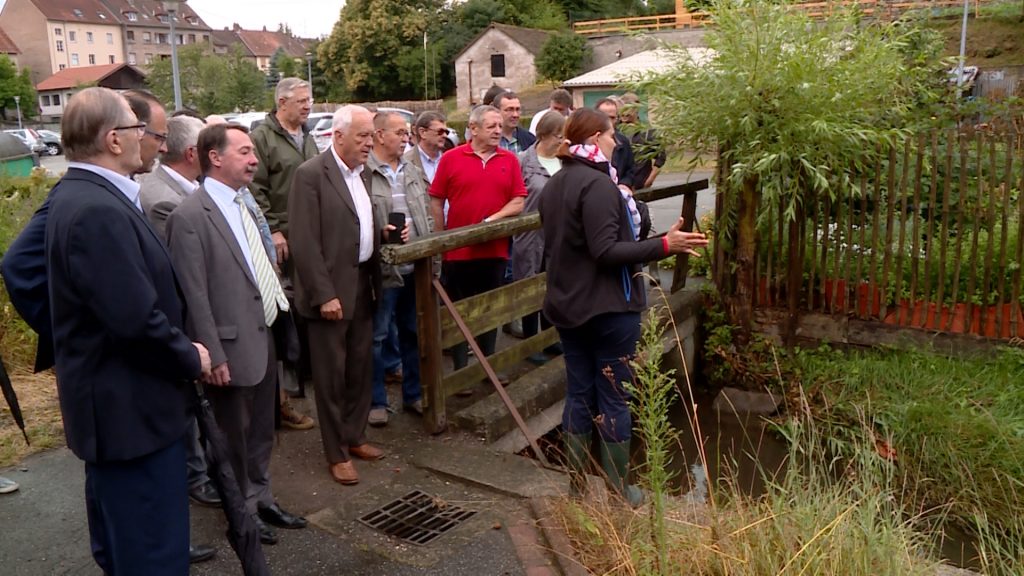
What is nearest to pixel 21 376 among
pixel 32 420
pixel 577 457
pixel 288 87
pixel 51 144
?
pixel 32 420

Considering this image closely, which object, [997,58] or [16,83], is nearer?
[997,58]

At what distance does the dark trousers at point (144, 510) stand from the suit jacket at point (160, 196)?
4.57 ft

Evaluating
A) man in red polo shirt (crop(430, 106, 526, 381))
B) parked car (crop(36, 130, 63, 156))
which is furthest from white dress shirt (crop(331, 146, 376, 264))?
parked car (crop(36, 130, 63, 156))

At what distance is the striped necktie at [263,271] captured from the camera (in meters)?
3.90

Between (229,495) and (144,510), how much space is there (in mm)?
331

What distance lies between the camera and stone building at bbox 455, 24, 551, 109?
53531 mm

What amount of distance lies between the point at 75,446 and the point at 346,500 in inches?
69.3

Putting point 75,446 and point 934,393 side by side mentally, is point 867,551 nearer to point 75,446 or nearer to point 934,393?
point 75,446

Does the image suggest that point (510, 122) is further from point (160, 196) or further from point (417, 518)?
point (417, 518)

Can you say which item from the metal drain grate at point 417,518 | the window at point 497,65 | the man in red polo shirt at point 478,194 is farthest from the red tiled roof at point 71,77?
the metal drain grate at point 417,518

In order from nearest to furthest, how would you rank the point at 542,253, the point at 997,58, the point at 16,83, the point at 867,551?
the point at 867,551 < the point at 542,253 < the point at 997,58 < the point at 16,83

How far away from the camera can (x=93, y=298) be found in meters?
2.67

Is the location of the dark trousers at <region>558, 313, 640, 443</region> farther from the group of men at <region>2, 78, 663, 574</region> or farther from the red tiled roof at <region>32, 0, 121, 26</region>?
the red tiled roof at <region>32, 0, 121, 26</region>

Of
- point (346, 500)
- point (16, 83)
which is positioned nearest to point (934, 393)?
point (346, 500)
